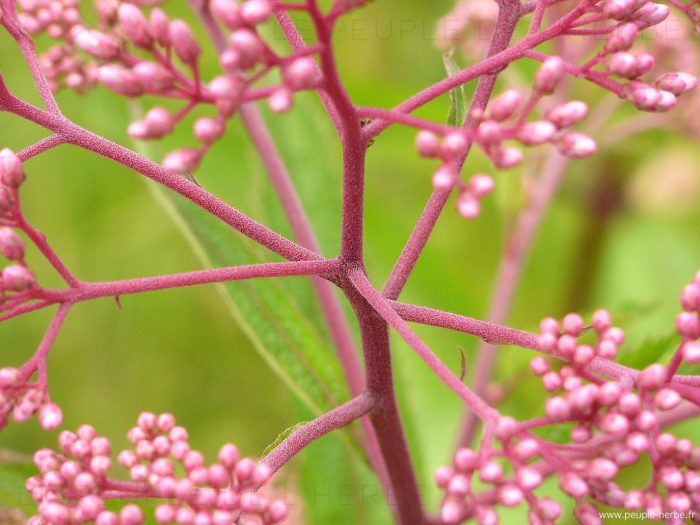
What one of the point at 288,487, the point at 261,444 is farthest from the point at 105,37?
the point at 261,444

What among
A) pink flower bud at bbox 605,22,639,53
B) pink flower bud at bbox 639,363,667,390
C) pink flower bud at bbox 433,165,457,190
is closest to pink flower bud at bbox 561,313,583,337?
pink flower bud at bbox 639,363,667,390

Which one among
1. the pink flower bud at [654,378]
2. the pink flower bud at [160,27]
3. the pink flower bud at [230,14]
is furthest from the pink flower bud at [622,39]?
the pink flower bud at [160,27]

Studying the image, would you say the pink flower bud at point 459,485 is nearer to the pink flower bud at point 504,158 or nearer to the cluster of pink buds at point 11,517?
the pink flower bud at point 504,158

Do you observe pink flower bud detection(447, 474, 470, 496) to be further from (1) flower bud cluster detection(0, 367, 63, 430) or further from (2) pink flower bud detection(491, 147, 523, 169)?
(1) flower bud cluster detection(0, 367, 63, 430)

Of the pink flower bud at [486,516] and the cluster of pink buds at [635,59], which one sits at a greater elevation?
the cluster of pink buds at [635,59]

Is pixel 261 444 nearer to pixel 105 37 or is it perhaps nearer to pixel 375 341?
pixel 375 341

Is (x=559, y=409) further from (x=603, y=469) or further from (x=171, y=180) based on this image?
(x=171, y=180)

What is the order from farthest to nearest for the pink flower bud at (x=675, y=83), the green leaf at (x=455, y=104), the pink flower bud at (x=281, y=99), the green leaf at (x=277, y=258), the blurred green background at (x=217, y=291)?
the blurred green background at (x=217, y=291), the green leaf at (x=277, y=258), the green leaf at (x=455, y=104), the pink flower bud at (x=675, y=83), the pink flower bud at (x=281, y=99)
